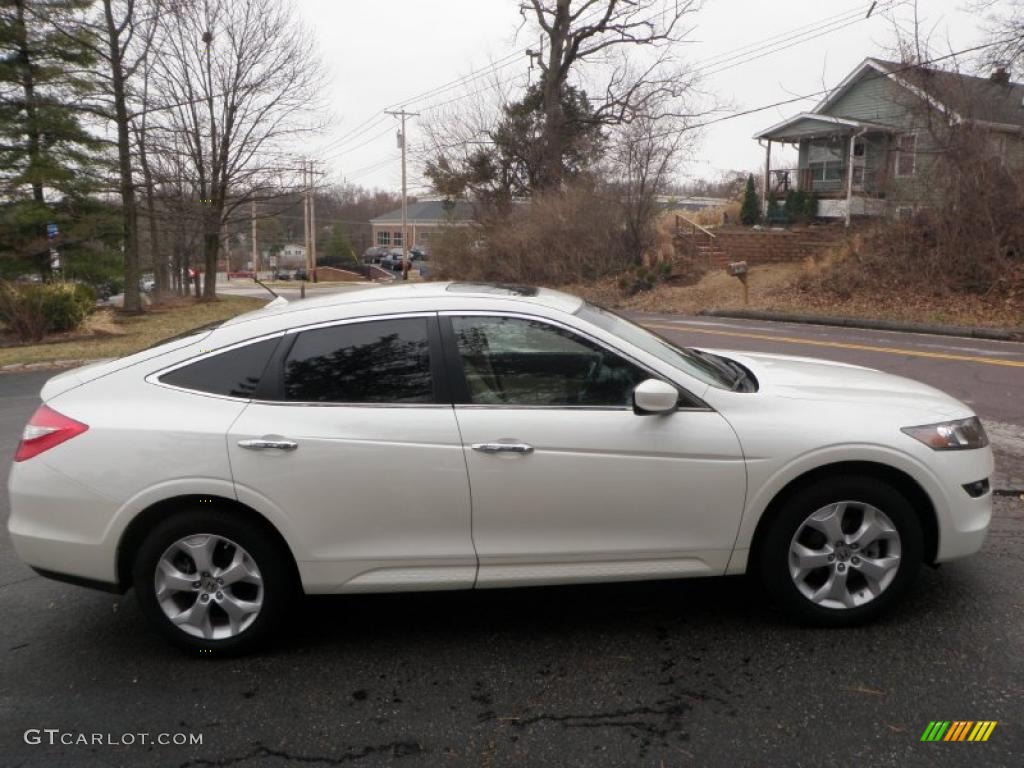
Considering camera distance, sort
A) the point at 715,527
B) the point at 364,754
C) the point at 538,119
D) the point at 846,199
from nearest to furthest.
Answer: the point at 364,754
the point at 715,527
the point at 846,199
the point at 538,119

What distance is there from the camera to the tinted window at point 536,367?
3516mm

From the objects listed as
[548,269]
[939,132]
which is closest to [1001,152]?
[939,132]

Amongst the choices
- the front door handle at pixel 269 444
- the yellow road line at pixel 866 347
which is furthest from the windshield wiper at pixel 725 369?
the yellow road line at pixel 866 347

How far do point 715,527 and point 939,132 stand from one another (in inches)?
723

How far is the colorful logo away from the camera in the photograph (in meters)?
2.80

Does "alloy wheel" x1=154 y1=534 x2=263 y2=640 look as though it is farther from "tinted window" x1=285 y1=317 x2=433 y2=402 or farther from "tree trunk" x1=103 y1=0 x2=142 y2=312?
"tree trunk" x1=103 y1=0 x2=142 y2=312

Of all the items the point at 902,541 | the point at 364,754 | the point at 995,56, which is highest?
the point at 995,56

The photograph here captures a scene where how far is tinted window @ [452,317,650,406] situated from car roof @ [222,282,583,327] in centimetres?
18

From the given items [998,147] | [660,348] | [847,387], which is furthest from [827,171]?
[660,348]

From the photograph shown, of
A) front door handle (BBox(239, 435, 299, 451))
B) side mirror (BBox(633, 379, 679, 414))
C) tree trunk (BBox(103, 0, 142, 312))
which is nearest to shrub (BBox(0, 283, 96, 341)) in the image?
tree trunk (BBox(103, 0, 142, 312))

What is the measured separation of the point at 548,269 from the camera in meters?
A: 28.5

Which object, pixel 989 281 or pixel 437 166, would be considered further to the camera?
pixel 437 166

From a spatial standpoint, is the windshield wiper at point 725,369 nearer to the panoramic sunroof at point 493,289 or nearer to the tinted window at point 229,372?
the panoramic sunroof at point 493,289

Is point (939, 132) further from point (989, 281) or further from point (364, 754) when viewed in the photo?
point (364, 754)
